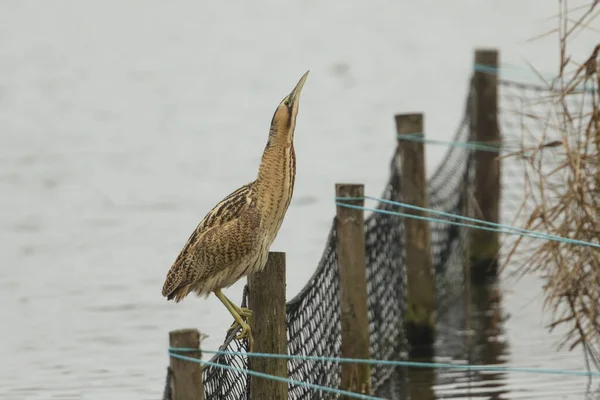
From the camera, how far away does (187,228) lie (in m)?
17.7

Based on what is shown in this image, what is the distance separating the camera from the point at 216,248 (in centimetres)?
774

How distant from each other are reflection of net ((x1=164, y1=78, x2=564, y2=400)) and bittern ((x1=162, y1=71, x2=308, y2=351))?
34cm

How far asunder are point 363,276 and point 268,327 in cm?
206

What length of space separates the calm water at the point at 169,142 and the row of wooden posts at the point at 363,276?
466 millimetres

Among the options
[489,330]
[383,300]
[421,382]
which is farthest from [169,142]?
[421,382]

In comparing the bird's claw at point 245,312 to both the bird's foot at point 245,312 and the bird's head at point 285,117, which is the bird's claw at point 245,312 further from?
the bird's head at point 285,117

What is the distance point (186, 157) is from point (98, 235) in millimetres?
4771

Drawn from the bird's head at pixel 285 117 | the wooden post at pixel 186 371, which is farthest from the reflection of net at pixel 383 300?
the bird's head at pixel 285 117

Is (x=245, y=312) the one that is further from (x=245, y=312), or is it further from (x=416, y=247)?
(x=416, y=247)

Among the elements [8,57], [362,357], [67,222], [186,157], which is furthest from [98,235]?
[8,57]

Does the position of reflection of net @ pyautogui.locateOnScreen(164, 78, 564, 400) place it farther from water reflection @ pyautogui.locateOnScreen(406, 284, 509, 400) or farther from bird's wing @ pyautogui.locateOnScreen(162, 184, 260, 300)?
bird's wing @ pyautogui.locateOnScreen(162, 184, 260, 300)

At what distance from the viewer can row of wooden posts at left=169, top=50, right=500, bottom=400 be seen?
299 inches

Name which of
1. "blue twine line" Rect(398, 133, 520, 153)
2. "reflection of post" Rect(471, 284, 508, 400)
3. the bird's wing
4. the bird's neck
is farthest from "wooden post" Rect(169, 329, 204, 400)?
"blue twine line" Rect(398, 133, 520, 153)

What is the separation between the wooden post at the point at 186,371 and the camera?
20.6 feet
